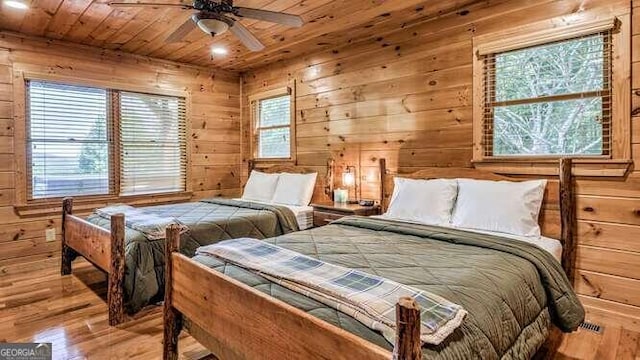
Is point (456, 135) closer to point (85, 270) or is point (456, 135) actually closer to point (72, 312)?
point (72, 312)

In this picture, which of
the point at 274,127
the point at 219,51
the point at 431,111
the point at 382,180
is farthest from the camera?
the point at 274,127

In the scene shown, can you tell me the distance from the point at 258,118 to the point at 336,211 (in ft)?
7.44

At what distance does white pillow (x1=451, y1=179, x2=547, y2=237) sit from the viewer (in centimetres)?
257

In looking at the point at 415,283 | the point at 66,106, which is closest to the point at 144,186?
the point at 66,106

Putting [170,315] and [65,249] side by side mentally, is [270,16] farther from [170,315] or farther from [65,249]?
[65,249]

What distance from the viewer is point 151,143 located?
477 cm

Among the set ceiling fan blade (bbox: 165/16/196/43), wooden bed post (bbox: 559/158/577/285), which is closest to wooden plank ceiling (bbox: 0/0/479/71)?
ceiling fan blade (bbox: 165/16/196/43)

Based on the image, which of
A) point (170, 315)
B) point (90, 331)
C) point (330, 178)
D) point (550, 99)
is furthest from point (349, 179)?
point (90, 331)

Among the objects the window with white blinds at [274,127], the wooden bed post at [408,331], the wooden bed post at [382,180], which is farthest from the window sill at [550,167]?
the window with white blinds at [274,127]

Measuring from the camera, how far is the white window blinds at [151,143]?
4.55 metres

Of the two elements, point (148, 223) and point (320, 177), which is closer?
point (148, 223)

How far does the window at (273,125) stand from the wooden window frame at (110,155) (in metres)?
0.92

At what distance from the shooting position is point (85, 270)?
381 cm

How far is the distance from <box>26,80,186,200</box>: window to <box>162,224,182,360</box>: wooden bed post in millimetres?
2847
